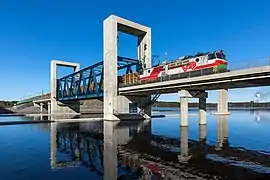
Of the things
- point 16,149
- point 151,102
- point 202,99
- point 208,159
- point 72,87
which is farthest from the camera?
point 72,87

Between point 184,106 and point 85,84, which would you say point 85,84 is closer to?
point 85,84

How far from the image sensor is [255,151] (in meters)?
18.4

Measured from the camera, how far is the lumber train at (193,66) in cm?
3052

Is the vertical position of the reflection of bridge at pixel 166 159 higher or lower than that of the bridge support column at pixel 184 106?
lower

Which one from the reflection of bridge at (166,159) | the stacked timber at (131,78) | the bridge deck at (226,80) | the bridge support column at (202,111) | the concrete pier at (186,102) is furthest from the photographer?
the stacked timber at (131,78)

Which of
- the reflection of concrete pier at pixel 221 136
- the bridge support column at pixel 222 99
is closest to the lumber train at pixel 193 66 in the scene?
the reflection of concrete pier at pixel 221 136

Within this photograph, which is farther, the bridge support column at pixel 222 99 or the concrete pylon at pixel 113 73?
the bridge support column at pixel 222 99

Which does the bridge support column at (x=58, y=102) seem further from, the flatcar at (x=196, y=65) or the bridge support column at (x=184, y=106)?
the bridge support column at (x=184, y=106)

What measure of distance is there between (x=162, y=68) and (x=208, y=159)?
27636 mm

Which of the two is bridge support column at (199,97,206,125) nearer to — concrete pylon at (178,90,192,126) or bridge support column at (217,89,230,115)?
concrete pylon at (178,90,192,126)

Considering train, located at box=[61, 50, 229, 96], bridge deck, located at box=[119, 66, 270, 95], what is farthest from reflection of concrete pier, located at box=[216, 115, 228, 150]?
train, located at box=[61, 50, 229, 96]

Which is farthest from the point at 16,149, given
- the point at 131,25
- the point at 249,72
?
the point at 131,25

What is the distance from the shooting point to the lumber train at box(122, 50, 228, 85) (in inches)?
1201

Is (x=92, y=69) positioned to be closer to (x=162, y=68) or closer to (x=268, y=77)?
(x=162, y=68)
